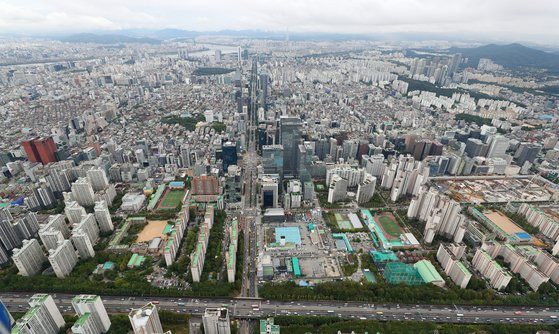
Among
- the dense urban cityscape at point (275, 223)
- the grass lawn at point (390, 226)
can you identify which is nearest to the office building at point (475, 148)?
the dense urban cityscape at point (275, 223)

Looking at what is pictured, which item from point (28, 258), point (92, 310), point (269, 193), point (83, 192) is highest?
point (92, 310)

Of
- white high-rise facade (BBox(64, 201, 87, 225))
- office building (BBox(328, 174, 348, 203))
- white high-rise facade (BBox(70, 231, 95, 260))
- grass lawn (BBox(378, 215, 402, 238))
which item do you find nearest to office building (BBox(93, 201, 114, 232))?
white high-rise facade (BBox(64, 201, 87, 225))

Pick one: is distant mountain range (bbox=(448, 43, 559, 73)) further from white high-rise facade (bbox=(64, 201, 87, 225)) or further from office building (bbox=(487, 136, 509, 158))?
white high-rise facade (bbox=(64, 201, 87, 225))

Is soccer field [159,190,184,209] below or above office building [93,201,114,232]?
below

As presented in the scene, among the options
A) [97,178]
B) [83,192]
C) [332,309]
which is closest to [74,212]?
[83,192]

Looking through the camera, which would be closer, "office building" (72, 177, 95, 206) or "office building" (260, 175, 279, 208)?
"office building" (72, 177, 95, 206)

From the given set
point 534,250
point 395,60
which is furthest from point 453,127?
point 395,60

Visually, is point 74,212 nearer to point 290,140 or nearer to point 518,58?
point 290,140
